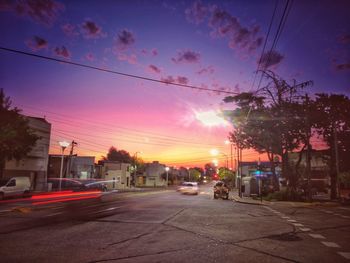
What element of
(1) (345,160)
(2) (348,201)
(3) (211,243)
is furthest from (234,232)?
(1) (345,160)

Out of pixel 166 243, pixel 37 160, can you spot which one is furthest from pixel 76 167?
pixel 166 243

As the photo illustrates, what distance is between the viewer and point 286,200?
31516 millimetres

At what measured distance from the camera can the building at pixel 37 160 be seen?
143 feet

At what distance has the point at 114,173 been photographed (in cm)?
7762

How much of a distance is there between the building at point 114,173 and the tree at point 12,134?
40473 millimetres

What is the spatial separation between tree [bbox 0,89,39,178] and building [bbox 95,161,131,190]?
4047 cm

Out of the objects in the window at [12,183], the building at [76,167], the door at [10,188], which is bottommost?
the door at [10,188]

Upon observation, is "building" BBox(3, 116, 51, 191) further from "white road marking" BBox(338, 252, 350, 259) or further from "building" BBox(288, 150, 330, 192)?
"white road marking" BBox(338, 252, 350, 259)

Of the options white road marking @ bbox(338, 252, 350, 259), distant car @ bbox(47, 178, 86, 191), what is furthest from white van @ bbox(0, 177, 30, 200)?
white road marking @ bbox(338, 252, 350, 259)

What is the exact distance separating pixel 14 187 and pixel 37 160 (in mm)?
16740

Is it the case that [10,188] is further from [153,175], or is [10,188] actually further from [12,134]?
[153,175]

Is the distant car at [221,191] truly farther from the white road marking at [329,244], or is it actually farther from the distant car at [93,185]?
the white road marking at [329,244]

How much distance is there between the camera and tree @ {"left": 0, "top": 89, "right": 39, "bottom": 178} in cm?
3152

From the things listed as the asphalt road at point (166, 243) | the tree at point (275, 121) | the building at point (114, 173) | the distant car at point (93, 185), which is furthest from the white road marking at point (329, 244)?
the building at point (114, 173)
